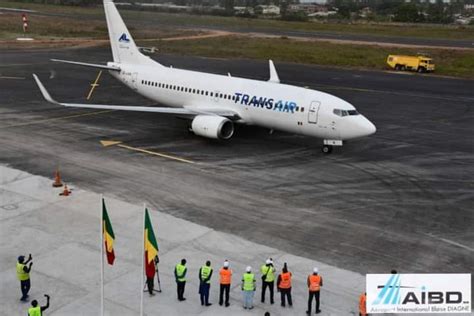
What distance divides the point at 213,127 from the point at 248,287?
18174 mm

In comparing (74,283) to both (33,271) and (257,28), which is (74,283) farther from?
(257,28)

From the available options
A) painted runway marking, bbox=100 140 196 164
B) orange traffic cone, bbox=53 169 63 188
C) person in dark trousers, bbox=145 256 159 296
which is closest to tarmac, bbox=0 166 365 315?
person in dark trousers, bbox=145 256 159 296

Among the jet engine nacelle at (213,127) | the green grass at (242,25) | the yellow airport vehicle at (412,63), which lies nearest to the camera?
the jet engine nacelle at (213,127)

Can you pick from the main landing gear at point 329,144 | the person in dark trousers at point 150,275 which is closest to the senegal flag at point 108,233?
the person in dark trousers at point 150,275

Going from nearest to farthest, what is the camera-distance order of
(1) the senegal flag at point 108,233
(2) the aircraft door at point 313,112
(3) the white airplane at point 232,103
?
(1) the senegal flag at point 108,233, (3) the white airplane at point 232,103, (2) the aircraft door at point 313,112

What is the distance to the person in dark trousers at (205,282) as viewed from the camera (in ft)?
50.8

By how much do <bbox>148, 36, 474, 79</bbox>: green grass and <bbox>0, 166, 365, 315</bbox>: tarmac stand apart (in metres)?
58.1

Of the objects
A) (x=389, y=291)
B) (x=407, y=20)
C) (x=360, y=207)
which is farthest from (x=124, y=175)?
(x=407, y=20)

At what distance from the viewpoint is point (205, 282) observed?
15562 mm

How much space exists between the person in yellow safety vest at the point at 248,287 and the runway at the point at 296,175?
13.5 ft

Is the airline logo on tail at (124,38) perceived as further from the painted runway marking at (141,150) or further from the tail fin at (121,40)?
the painted runway marking at (141,150)

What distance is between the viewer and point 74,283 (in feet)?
55.1

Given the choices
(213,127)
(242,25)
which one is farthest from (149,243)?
(242,25)

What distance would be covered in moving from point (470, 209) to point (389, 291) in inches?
416
